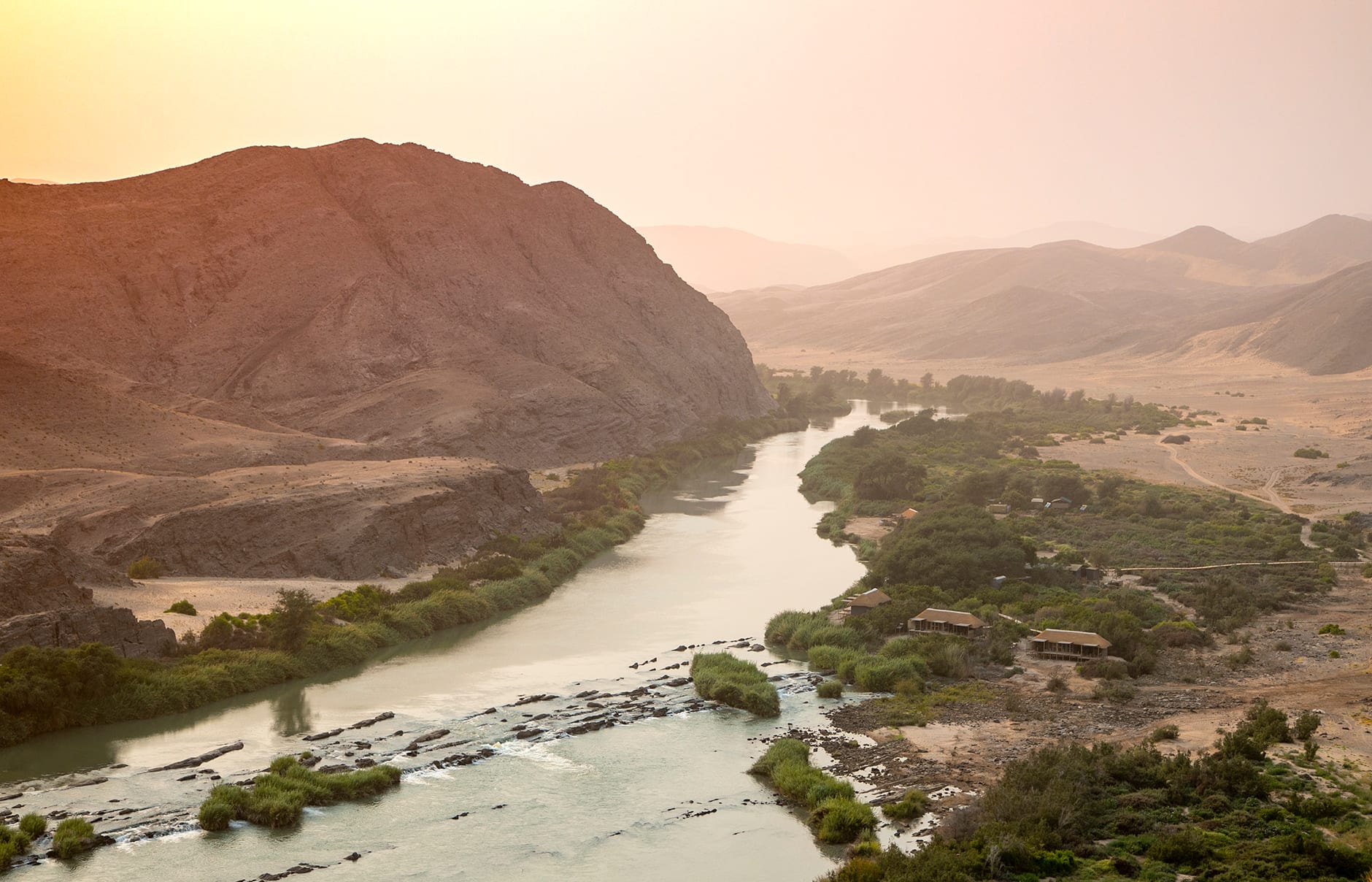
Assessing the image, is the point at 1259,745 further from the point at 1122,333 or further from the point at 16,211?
the point at 1122,333

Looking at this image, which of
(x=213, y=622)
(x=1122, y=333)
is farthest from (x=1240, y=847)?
(x=1122, y=333)

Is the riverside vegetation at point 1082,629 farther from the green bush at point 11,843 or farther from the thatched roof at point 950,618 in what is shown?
the green bush at point 11,843

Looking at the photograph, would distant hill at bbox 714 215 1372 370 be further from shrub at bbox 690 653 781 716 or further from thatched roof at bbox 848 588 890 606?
shrub at bbox 690 653 781 716

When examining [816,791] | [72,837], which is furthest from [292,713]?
[816,791]

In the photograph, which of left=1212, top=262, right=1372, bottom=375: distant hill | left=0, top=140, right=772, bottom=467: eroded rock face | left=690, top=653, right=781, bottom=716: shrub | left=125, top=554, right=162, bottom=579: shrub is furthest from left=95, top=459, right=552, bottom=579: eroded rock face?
left=1212, top=262, right=1372, bottom=375: distant hill

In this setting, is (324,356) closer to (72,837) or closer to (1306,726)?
(72,837)

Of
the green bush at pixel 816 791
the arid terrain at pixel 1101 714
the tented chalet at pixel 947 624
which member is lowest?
the arid terrain at pixel 1101 714

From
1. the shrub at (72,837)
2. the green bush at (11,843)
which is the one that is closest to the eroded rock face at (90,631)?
the green bush at (11,843)
